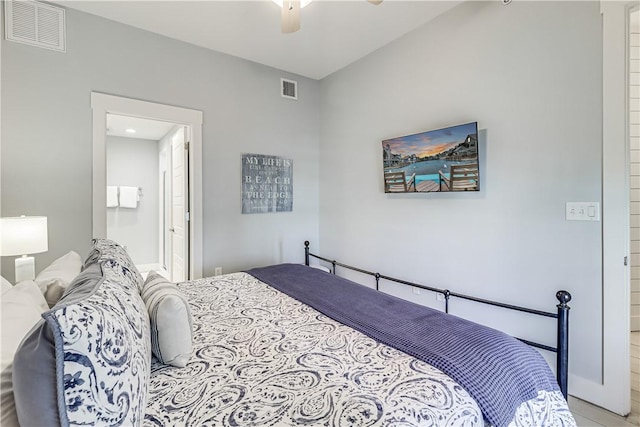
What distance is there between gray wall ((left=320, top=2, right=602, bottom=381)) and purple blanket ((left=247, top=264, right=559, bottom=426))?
1004 millimetres

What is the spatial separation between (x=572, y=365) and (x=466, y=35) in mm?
2489

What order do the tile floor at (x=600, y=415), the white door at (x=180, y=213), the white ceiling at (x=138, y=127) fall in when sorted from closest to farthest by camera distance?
the tile floor at (x=600, y=415)
the white door at (x=180, y=213)
the white ceiling at (x=138, y=127)

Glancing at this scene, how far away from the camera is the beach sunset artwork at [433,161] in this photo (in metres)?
2.25

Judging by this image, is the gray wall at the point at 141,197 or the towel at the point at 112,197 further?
the gray wall at the point at 141,197

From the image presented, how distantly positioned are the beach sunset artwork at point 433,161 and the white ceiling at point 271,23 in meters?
1.03

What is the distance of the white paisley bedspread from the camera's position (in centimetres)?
84

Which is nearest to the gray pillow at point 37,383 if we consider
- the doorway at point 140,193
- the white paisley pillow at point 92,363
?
the white paisley pillow at point 92,363

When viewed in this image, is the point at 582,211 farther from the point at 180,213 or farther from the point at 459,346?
the point at 180,213

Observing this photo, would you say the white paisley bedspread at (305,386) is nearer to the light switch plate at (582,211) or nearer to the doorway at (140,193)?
the light switch plate at (582,211)

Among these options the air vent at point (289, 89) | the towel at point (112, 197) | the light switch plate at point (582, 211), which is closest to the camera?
the light switch plate at point (582, 211)

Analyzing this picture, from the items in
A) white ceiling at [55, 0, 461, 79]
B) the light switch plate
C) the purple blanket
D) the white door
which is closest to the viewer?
the purple blanket

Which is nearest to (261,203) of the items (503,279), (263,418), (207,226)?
(207,226)

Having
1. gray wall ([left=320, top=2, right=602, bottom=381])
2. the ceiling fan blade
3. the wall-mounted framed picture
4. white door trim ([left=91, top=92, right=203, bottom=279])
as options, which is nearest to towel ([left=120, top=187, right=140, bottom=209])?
white door trim ([left=91, top=92, right=203, bottom=279])

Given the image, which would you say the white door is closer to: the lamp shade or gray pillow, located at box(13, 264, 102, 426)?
the lamp shade
